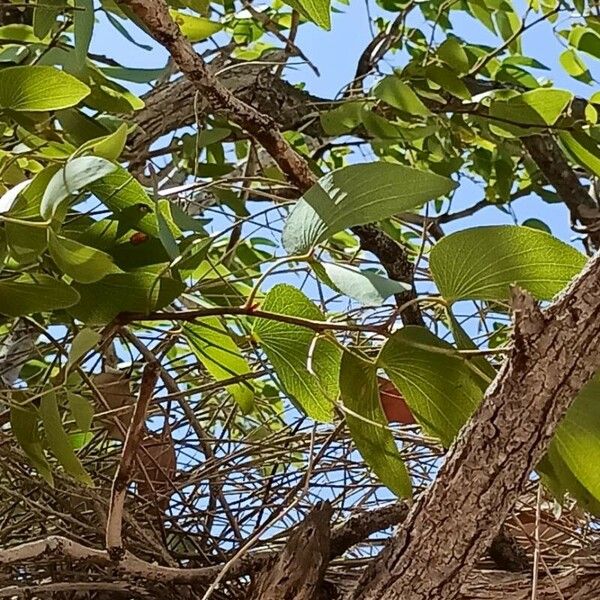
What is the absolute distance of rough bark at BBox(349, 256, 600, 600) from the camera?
30 cm

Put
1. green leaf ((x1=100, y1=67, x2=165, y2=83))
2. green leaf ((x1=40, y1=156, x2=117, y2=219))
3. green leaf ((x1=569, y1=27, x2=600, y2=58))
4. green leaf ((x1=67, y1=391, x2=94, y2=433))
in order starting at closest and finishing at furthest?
green leaf ((x1=40, y1=156, x2=117, y2=219))
green leaf ((x1=67, y1=391, x2=94, y2=433))
green leaf ((x1=100, y1=67, x2=165, y2=83))
green leaf ((x1=569, y1=27, x2=600, y2=58))

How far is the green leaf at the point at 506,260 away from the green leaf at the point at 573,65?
1.84ft

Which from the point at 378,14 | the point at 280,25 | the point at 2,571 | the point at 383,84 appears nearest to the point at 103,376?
the point at 2,571

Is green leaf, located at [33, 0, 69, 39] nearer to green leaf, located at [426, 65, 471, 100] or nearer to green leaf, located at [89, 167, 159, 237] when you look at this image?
green leaf, located at [89, 167, 159, 237]

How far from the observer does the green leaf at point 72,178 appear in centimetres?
29

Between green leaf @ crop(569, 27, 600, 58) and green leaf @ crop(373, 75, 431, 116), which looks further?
green leaf @ crop(569, 27, 600, 58)

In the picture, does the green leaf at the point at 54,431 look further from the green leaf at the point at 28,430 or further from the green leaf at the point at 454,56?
the green leaf at the point at 454,56

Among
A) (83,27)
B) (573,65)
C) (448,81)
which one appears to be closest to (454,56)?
(448,81)

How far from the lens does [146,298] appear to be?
0.37 meters

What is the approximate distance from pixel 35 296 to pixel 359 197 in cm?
14

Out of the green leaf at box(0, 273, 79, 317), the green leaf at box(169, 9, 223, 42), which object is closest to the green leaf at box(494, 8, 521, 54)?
the green leaf at box(169, 9, 223, 42)

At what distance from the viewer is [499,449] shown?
316 mm

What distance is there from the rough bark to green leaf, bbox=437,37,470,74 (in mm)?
379

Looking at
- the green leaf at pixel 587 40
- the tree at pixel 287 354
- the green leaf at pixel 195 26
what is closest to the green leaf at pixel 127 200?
the tree at pixel 287 354
